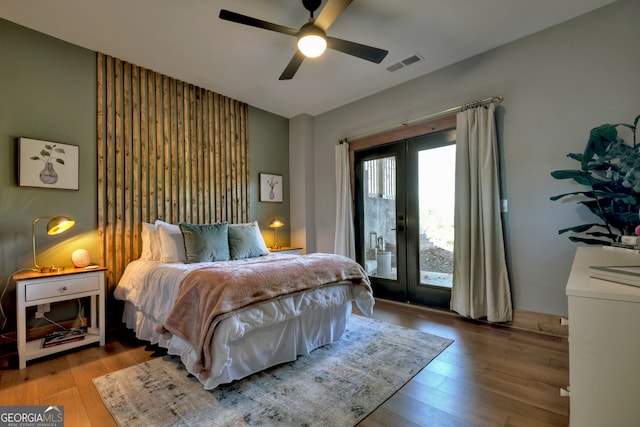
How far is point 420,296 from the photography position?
356cm

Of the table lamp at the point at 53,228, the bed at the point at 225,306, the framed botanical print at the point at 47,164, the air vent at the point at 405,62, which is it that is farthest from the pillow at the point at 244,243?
the air vent at the point at 405,62

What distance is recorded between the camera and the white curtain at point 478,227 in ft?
9.32

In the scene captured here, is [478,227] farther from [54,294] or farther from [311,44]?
[54,294]

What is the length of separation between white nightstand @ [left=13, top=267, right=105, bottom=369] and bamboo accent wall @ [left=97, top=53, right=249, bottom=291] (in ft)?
1.39

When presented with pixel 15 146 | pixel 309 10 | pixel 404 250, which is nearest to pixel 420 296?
pixel 404 250

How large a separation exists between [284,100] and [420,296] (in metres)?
3.27

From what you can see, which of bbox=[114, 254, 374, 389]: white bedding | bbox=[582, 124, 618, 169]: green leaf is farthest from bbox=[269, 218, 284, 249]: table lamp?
bbox=[582, 124, 618, 169]: green leaf

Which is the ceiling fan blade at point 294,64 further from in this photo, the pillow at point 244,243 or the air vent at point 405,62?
the pillow at point 244,243

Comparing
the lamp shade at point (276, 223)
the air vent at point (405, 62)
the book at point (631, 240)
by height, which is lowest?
the book at point (631, 240)

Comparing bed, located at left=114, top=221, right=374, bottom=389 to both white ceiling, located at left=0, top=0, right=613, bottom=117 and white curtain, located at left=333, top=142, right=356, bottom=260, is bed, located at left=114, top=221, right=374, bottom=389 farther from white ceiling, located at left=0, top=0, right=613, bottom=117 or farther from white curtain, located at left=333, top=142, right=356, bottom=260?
→ white ceiling, located at left=0, top=0, right=613, bottom=117

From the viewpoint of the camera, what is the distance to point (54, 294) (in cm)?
233

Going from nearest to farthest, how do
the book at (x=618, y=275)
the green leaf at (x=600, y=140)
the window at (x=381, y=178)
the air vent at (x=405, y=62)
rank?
1. the book at (x=618, y=275)
2. the green leaf at (x=600, y=140)
3. the air vent at (x=405, y=62)
4. the window at (x=381, y=178)

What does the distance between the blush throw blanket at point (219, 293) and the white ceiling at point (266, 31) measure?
83.1 inches

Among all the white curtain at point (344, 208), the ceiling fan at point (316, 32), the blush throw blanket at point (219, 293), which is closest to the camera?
the blush throw blanket at point (219, 293)
